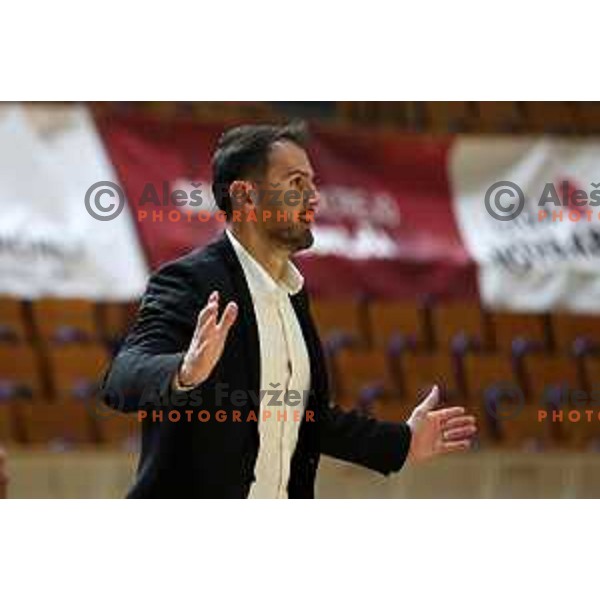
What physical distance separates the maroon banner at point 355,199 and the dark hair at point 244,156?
125 cm

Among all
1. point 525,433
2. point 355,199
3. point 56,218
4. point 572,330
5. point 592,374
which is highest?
point 355,199

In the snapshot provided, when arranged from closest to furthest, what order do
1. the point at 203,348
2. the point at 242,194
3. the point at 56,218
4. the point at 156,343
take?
the point at 203,348 < the point at 156,343 < the point at 242,194 < the point at 56,218

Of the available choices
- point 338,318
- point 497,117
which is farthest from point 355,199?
point 497,117

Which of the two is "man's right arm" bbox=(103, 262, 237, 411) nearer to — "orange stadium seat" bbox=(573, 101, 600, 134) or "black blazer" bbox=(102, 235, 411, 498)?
"black blazer" bbox=(102, 235, 411, 498)

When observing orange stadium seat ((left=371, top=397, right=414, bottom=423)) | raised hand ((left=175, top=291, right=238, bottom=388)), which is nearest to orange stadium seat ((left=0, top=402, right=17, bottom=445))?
orange stadium seat ((left=371, top=397, right=414, bottom=423))

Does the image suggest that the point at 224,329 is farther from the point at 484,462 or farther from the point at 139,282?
the point at 484,462

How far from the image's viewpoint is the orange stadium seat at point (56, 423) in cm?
590

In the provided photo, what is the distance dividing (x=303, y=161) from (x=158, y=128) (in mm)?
2241

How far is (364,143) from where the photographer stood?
6133 mm

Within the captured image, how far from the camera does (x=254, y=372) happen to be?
Result: 3516mm

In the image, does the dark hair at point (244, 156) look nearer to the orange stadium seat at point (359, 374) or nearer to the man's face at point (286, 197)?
the man's face at point (286, 197)

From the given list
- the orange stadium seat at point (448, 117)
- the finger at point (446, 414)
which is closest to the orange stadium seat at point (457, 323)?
the orange stadium seat at point (448, 117)

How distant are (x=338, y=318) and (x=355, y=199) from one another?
→ 544mm

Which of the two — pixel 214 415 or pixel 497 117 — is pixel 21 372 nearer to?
pixel 497 117
